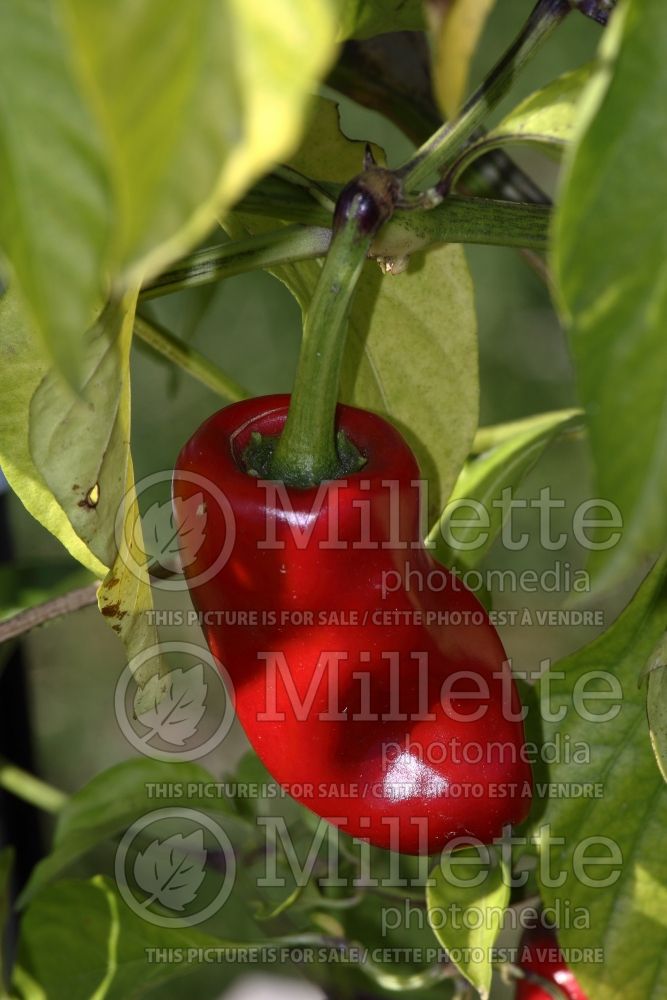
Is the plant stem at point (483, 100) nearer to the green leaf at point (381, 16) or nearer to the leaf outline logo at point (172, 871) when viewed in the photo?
the green leaf at point (381, 16)

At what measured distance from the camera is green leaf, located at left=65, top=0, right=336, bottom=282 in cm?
15

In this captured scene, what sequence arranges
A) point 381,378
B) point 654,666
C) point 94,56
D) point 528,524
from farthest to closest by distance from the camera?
point 528,524 < point 381,378 < point 654,666 < point 94,56

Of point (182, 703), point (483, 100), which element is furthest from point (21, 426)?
point (182, 703)

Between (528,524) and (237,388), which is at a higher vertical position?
(528,524)

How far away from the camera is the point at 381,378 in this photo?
48cm

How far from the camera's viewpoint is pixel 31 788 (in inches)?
24.2

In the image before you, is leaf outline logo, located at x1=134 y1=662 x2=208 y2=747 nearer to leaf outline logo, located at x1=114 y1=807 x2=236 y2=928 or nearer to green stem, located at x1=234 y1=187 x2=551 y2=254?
leaf outline logo, located at x1=114 y1=807 x2=236 y2=928

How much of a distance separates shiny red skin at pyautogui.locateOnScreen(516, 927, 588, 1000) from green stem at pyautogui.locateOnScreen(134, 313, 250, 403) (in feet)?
0.98

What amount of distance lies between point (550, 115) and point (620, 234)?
14cm

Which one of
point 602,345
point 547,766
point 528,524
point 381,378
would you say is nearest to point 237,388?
point 381,378

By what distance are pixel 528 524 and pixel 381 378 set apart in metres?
0.92

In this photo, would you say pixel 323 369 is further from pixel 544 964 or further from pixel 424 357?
pixel 544 964

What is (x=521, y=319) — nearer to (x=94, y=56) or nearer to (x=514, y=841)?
(x=514, y=841)

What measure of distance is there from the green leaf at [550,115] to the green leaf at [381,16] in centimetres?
7
